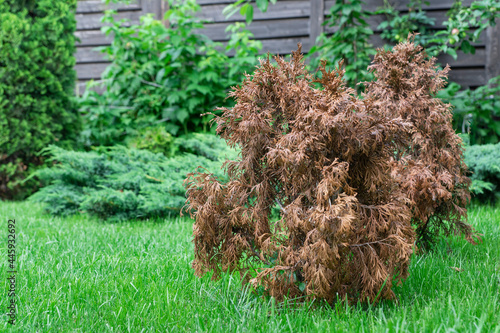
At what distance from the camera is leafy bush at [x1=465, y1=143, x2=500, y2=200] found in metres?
4.60

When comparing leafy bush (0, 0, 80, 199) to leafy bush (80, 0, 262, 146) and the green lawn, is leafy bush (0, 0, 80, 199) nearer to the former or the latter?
leafy bush (80, 0, 262, 146)

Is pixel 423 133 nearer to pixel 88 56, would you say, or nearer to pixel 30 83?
pixel 30 83

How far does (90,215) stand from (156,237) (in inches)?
54.8

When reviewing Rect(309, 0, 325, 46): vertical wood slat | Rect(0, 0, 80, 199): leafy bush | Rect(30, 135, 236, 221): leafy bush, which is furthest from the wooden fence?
Rect(30, 135, 236, 221): leafy bush

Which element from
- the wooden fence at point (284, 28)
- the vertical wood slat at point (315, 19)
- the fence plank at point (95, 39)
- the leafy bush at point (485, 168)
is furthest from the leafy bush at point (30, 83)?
the leafy bush at point (485, 168)

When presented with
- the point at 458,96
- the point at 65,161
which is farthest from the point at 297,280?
the point at 458,96

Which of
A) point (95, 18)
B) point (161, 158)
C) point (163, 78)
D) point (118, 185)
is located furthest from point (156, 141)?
point (95, 18)

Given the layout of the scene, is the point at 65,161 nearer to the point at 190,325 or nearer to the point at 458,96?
the point at 190,325

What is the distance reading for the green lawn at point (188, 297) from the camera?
5.83 ft

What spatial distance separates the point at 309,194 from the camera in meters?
1.90

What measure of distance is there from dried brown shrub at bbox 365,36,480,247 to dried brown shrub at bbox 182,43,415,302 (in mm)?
681

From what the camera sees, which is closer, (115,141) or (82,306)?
(82,306)

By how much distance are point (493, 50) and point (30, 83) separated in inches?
274

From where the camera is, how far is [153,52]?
736 cm
